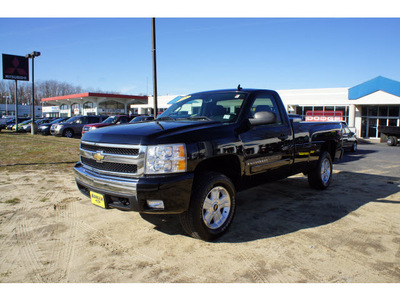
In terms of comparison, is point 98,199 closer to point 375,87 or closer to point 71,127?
point 71,127

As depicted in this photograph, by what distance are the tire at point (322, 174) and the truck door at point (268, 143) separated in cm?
132

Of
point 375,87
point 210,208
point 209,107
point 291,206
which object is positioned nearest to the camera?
point 210,208

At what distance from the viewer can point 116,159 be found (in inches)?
139

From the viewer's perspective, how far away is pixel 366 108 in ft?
95.0

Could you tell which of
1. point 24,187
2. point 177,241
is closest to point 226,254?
point 177,241

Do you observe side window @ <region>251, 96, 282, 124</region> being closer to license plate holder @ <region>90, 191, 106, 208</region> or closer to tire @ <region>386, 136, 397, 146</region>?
license plate holder @ <region>90, 191, 106, 208</region>

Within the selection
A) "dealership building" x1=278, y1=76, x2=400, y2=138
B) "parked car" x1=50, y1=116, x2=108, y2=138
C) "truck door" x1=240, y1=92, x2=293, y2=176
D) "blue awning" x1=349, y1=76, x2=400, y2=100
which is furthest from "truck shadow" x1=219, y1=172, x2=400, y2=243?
"blue awning" x1=349, y1=76, x2=400, y2=100

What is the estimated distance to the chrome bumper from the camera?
3.28 m

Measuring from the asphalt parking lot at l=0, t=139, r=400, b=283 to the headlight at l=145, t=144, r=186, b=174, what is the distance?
981 mm

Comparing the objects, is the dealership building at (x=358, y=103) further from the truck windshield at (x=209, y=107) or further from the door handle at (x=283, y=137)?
the truck windshield at (x=209, y=107)

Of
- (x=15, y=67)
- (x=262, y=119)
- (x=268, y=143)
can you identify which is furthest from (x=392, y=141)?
(x=15, y=67)

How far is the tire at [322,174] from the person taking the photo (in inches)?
243

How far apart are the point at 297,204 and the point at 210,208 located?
7.69 ft

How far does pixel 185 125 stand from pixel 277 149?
5.69 ft
